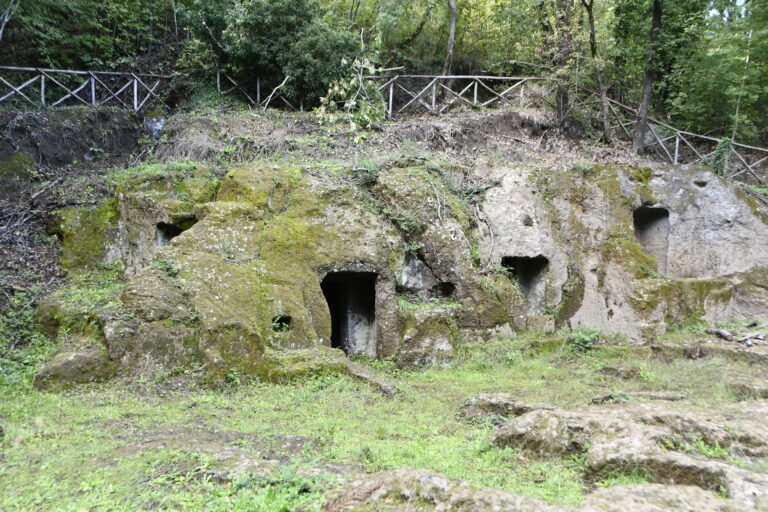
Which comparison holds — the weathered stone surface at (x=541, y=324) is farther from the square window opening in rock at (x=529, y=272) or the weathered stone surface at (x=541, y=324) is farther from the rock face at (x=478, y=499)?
the rock face at (x=478, y=499)

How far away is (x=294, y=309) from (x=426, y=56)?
15768 mm

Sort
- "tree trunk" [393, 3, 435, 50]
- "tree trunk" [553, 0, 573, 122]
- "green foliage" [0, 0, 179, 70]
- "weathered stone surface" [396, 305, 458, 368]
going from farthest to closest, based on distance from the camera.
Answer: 1. "tree trunk" [393, 3, 435, 50]
2. "tree trunk" [553, 0, 573, 122]
3. "green foliage" [0, 0, 179, 70]
4. "weathered stone surface" [396, 305, 458, 368]

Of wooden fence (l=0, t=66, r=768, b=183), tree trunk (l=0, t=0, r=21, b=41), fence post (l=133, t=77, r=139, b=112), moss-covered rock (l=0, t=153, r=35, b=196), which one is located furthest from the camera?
fence post (l=133, t=77, r=139, b=112)

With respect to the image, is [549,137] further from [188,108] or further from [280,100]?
[188,108]

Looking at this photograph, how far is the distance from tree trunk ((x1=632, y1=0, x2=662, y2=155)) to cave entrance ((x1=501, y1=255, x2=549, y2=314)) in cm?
748

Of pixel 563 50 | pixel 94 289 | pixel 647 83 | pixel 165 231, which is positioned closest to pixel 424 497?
pixel 94 289

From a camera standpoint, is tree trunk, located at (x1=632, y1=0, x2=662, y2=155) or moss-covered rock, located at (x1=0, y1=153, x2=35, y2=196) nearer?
moss-covered rock, located at (x1=0, y1=153, x2=35, y2=196)

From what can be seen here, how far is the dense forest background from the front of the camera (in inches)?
637

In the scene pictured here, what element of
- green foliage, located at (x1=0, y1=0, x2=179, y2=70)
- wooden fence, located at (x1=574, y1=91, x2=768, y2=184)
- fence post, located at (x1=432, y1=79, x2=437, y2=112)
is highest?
green foliage, located at (x1=0, y1=0, x2=179, y2=70)

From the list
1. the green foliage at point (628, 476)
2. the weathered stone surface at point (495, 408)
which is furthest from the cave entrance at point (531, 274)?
the green foliage at point (628, 476)

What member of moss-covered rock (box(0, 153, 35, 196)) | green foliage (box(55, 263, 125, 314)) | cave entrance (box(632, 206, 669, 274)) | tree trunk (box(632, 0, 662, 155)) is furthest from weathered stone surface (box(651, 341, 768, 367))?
moss-covered rock (box(0, 153, 35, 196))

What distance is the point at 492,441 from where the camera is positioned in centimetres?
535

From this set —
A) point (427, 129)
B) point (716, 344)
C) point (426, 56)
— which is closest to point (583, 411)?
point (716, 344)

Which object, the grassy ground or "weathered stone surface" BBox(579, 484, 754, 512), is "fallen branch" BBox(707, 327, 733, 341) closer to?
the grassy ground
